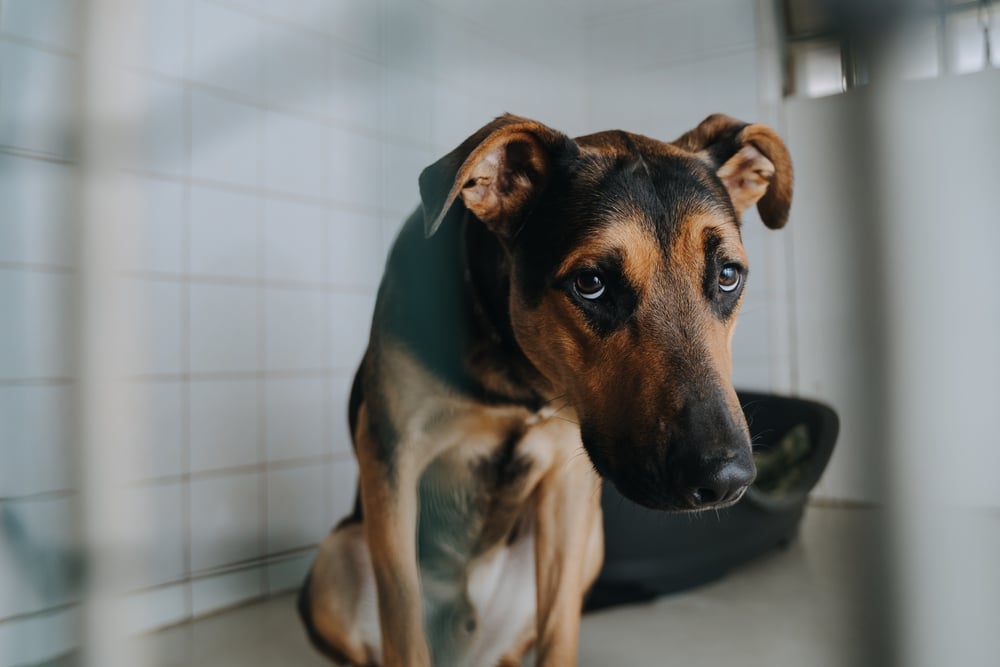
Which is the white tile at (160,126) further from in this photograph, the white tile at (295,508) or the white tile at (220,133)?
the white tile at (295,508)

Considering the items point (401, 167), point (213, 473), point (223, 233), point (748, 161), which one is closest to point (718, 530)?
point (748, 161)

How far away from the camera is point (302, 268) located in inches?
28.7

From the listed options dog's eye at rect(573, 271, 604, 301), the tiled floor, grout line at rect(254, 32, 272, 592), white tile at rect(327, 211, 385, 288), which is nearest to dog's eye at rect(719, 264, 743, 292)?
dog's eye at rect(573, 271, 604, 301)

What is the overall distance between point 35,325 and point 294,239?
0.87 feet

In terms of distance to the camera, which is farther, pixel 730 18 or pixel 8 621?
pixel 8 621

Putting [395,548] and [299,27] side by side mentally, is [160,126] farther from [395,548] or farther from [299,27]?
[395,548]

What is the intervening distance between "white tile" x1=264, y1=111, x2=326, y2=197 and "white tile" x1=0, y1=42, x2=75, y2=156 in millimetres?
169

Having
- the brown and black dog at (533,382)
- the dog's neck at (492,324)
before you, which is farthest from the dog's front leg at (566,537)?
the dog's neck at (492,324)

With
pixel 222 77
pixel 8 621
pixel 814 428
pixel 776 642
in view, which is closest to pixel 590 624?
pixel 776 642

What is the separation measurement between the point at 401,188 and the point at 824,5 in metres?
0.37

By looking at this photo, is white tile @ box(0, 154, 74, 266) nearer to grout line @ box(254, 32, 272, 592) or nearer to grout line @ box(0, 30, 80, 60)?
grout line @ box(0, 30, 80, 60)

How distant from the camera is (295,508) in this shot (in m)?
0.72

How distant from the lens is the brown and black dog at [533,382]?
0.58m

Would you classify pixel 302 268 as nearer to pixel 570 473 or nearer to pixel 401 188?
pixel 401 188
